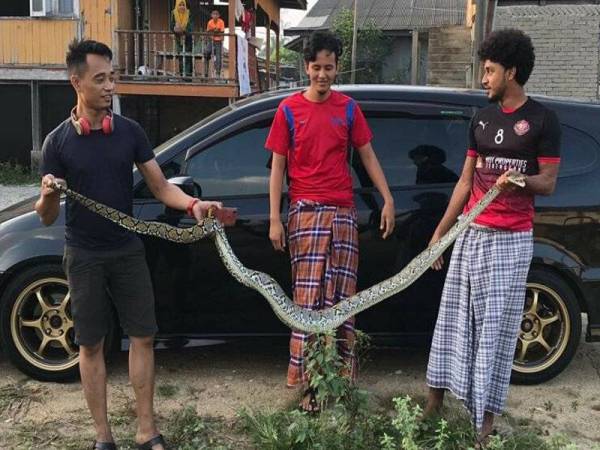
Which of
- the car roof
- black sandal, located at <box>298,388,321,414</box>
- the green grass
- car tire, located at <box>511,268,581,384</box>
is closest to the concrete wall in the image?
the green grass

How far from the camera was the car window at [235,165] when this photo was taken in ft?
13.9

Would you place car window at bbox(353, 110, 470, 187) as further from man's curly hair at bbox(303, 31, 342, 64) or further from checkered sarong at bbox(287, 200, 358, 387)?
man's curly hair at bbox(303, 31, 342, 64)

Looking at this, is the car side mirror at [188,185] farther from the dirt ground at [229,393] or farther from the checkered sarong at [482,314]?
the checkered sarong at [482,314]

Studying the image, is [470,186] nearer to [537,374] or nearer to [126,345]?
[537,374]

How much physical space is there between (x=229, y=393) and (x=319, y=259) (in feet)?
3.85

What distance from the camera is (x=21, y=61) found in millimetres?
16094

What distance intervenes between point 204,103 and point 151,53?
7.29 ft

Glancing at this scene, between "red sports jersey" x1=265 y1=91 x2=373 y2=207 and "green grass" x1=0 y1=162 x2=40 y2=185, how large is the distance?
13371mm

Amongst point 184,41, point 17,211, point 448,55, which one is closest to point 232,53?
point 184,41

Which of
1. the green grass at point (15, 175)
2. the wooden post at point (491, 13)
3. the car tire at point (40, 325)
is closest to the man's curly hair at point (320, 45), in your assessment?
the car tire at point (40, 325)

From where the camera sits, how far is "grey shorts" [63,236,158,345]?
3.20 metres

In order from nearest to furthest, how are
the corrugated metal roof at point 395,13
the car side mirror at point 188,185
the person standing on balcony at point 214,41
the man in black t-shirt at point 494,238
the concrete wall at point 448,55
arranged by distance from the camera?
1. the man in black t-shirt at point 494,238
2. the car side mirror at point 188,185
3. the person standing on balcony at point 214,41
4. the concrete wall at point 448,55
5. the corrugated metal roof at point 395,13

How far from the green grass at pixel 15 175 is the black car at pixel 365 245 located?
12120 millimetres

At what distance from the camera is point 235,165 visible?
4.28 meters
